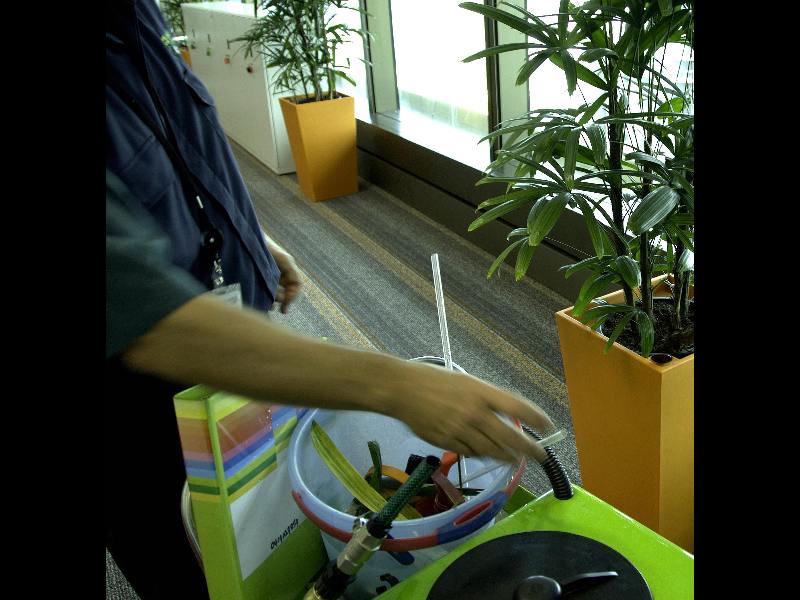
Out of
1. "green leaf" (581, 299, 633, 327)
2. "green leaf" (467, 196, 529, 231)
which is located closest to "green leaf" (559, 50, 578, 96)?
"green leaf" (467, 196, 529, 231)

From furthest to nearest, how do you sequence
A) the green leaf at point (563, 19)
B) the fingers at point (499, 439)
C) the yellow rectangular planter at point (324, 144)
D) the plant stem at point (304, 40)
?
the yellow rectangular planter at point (324, 144) → the plant stem at point (304, 40) → the green leaf at point (563, 19) → the fingers at point (499, 439)

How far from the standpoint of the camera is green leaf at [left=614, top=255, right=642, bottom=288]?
1.54m

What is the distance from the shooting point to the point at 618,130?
62.2 inches

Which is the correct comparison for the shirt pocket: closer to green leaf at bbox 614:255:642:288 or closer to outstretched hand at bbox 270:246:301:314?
outstretched hand at bbox 270:246:301:314

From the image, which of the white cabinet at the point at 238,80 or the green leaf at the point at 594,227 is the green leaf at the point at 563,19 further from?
the white cabinet at the point at 238,80

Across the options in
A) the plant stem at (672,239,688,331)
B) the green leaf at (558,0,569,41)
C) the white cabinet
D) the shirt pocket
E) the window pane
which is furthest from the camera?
the white cabinet

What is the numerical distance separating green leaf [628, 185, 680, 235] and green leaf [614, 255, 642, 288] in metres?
0.18

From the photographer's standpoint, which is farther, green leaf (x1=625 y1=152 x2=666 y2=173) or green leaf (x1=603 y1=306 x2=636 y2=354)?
green leaf (x1=603 y1=306 x2=636 y2=354)

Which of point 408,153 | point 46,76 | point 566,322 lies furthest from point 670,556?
point 408,153

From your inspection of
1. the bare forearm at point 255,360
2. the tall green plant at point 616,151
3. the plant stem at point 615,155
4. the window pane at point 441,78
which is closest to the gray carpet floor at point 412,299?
the window pane at point 441,78

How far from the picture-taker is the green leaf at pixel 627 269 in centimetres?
154

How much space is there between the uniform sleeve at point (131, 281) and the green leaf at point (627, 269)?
108 centimetres

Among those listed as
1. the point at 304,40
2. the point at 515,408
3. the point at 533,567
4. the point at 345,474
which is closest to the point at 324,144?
the point at 304,40
